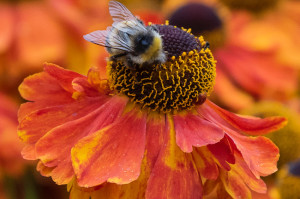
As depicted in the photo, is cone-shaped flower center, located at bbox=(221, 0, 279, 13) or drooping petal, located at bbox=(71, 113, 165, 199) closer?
drooping petal, located at bbox=(71, 113, 165, 199)

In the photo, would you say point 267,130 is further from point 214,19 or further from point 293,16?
point 293,16

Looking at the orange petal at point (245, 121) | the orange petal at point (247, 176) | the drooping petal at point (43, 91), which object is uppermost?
the orange petal at point (245, 121)

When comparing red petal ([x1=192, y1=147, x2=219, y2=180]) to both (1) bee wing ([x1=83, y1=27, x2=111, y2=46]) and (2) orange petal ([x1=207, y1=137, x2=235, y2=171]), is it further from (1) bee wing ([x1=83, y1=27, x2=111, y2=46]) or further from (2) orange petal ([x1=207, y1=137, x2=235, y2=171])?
(1) bee wing ([x1=83, y1=27, x2=111, y2=46])

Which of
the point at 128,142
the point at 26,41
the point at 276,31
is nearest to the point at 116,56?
the point at 128,142

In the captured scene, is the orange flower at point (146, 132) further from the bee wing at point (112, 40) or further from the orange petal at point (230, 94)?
the orange petal at point (230, 94)

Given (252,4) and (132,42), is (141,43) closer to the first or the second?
(132,42)

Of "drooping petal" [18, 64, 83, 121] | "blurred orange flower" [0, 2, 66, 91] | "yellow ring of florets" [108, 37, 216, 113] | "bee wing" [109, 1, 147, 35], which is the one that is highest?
"bee wing" [109, 1, 147, 35]

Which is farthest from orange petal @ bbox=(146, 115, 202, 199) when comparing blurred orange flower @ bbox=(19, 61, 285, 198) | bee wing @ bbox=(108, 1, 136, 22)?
bee wing @ bbox=(108, 1, 136, 22)

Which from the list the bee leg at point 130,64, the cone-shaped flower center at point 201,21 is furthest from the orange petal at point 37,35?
the bee leg at point 130,64

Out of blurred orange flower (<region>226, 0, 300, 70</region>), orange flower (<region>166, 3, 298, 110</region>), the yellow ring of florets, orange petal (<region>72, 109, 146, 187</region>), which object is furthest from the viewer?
blurred orange flower (<region>226, 0, 300, 70</region>)
